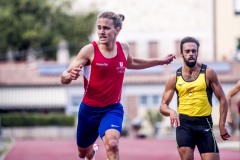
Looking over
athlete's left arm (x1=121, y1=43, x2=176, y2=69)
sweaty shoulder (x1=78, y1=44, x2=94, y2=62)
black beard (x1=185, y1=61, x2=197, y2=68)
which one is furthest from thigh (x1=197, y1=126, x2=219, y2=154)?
sweaty shoulder (x1=78, y1=44, x2=94, y2=62)

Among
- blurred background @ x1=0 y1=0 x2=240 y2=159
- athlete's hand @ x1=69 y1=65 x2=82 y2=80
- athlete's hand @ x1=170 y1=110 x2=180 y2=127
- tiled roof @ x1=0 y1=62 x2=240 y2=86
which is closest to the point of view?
athlete's hand @ x1=69 y1=65 x2=82 y2=80

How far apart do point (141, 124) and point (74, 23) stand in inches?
637

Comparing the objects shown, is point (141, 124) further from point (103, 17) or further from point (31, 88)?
point (103, 17)

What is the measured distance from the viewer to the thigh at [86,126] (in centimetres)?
1419

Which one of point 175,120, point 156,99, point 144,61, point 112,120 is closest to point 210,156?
point 175,120

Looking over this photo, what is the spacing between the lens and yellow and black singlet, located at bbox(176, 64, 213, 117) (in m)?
13.8

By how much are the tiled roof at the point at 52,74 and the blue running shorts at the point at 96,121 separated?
47.2 meters

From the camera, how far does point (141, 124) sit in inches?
2219

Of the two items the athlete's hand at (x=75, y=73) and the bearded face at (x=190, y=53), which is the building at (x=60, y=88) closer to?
the bearded face at (x=190, y=53)

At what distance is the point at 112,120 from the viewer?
13828 millimetres

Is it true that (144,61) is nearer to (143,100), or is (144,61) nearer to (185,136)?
(185,136)

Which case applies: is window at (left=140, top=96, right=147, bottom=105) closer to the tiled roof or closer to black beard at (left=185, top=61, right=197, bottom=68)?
the tiled roof

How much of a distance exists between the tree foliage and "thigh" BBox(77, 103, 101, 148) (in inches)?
2158

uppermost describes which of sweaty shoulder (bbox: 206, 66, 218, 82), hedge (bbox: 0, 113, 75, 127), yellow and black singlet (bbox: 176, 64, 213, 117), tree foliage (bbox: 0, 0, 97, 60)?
sweaty shoulder (bbox: 206, 66, 218, 82)
